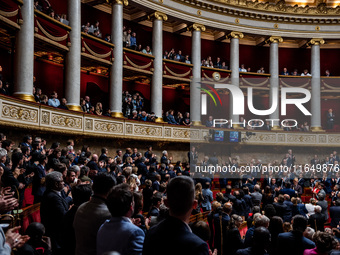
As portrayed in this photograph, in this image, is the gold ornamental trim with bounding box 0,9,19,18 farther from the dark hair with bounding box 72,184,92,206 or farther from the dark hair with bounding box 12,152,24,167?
the dark hair with bounding box 72,184,92,206

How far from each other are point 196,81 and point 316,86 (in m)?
8.41

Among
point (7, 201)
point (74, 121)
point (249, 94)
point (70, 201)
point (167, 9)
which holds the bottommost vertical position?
point (70, 201)

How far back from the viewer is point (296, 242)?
4.62 meters

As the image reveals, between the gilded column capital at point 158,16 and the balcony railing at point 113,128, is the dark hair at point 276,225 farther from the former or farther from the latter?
the gilded column capital at point 158,16

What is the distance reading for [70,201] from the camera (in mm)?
5531

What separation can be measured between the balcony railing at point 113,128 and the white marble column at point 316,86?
96cm

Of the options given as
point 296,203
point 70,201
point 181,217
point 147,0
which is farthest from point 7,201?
point 147,0

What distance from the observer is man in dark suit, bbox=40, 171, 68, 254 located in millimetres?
4066

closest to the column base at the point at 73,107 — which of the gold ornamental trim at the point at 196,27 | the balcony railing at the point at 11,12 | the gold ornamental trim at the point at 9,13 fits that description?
the balcony railing at the point at 11,12

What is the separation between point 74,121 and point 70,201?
9.57m

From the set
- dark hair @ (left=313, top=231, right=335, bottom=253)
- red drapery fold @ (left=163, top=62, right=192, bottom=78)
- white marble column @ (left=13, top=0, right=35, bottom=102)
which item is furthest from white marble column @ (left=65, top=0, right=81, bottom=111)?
dark hair @ (left=313, top=231, right=335, bottom=253)

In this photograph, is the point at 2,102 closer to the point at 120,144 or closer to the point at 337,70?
the point at 120,144

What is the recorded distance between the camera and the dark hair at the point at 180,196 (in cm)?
229

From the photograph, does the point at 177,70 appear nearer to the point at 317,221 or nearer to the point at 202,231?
the point at 317,221
